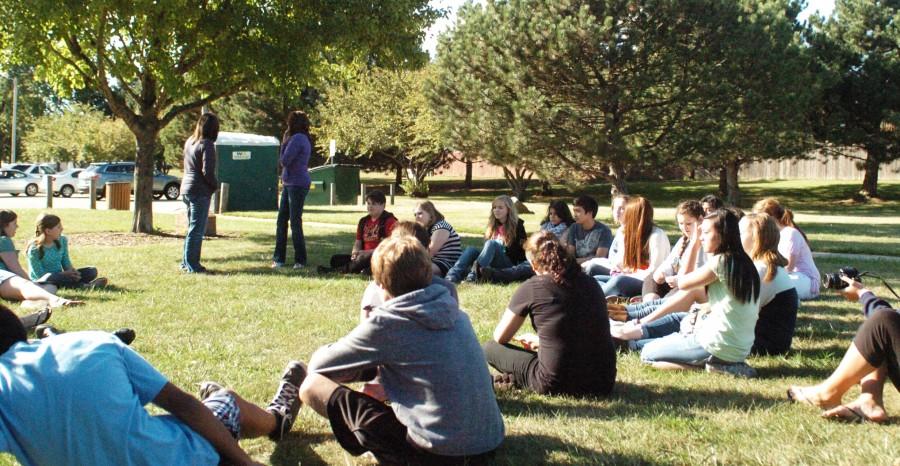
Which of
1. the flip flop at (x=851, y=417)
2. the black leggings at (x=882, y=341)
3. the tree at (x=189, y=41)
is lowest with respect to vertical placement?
the flip flop at (x=851, y=417)

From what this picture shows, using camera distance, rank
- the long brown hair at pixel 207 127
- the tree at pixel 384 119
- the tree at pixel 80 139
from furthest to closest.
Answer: the tree at pixel 80 139, the tree at pixel 384 119, the long brown hair at pixel 207 127

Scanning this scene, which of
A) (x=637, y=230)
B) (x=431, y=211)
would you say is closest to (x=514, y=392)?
(x=637, y=230)

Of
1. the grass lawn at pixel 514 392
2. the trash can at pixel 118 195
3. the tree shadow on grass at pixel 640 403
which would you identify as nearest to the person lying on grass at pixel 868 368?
the grass lawn at pixel 514 392

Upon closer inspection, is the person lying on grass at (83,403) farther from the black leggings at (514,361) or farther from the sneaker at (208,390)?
the black leggings at (514,361)

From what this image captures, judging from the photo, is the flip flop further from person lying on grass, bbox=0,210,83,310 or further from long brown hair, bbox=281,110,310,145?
long brown hair, bbox=281,110,310,145

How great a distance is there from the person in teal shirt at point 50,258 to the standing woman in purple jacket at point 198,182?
1750mm

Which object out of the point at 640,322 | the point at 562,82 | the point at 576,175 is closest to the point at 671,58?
the point at 562,82

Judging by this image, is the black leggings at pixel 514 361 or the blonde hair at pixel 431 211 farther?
the blonde hair at pixel 431 211

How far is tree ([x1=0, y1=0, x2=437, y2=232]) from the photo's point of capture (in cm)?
1310

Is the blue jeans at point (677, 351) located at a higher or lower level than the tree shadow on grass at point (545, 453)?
higher

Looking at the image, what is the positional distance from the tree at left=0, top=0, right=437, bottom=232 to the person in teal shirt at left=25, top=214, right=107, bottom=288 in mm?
5070

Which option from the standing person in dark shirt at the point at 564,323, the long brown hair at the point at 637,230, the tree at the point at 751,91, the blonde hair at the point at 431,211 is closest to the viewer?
the standing person in dark shirt at the point at 564,323

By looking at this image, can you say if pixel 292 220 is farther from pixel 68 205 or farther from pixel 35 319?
pixel 68 205

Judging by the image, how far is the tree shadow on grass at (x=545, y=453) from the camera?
388 cm
